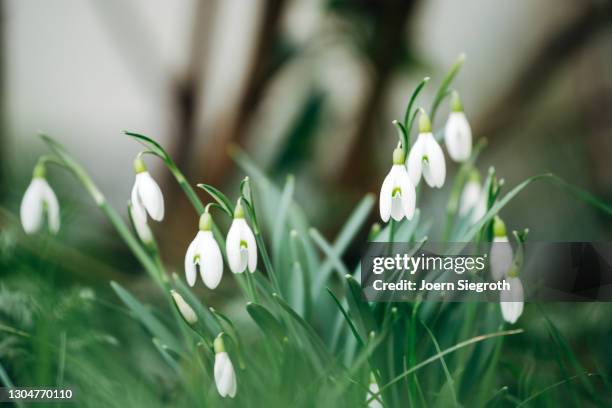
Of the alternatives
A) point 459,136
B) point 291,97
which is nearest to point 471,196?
point 459,136

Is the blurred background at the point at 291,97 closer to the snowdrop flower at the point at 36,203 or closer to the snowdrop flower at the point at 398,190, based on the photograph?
the snowdrop flower at the point at 36,203

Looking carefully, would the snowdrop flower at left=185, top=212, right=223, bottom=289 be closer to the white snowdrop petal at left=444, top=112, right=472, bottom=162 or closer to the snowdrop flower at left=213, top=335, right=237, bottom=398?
the snowdrop flower at left=213, top=335, right=237, bottom=398

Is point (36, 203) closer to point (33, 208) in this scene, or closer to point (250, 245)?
point (33, 208)

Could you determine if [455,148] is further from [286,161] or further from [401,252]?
[286,161]

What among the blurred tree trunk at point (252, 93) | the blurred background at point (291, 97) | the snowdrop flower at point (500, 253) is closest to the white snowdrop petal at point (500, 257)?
the snowdrop flower at point (500, 253)

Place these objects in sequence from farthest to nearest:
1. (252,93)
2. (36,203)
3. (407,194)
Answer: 1. (252,93)
2. (36,203)
3. (407,194)
